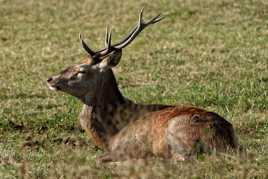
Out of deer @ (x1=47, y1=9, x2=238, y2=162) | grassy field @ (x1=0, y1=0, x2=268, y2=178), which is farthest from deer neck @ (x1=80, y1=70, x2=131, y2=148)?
grassy field @ (x1=0, y1=0, x2=268, y2=178)

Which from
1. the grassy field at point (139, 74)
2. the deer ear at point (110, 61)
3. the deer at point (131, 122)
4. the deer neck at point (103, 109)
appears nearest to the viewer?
the grassy field at point (139, 74)

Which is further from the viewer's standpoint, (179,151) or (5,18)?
(5,18)

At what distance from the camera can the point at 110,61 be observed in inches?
381

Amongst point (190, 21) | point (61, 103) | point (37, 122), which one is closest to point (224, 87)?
point (61, 103)

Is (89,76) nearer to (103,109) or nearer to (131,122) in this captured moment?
(103,109)

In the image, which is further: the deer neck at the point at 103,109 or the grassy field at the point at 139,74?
the deer neck at the point at 103,109

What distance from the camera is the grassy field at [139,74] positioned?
742cm

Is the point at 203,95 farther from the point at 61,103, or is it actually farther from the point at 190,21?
the point at 190,21

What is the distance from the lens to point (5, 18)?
23.9 m

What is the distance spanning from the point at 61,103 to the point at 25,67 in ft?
13.7


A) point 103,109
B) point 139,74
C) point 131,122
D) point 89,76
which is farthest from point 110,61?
point 139,74

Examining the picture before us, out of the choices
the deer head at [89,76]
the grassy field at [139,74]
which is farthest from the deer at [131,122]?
the grassy field at [139,74]

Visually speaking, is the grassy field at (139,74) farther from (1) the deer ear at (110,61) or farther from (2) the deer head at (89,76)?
(1) the deer ear at (110,61)

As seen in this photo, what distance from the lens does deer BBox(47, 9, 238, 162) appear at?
820cm
